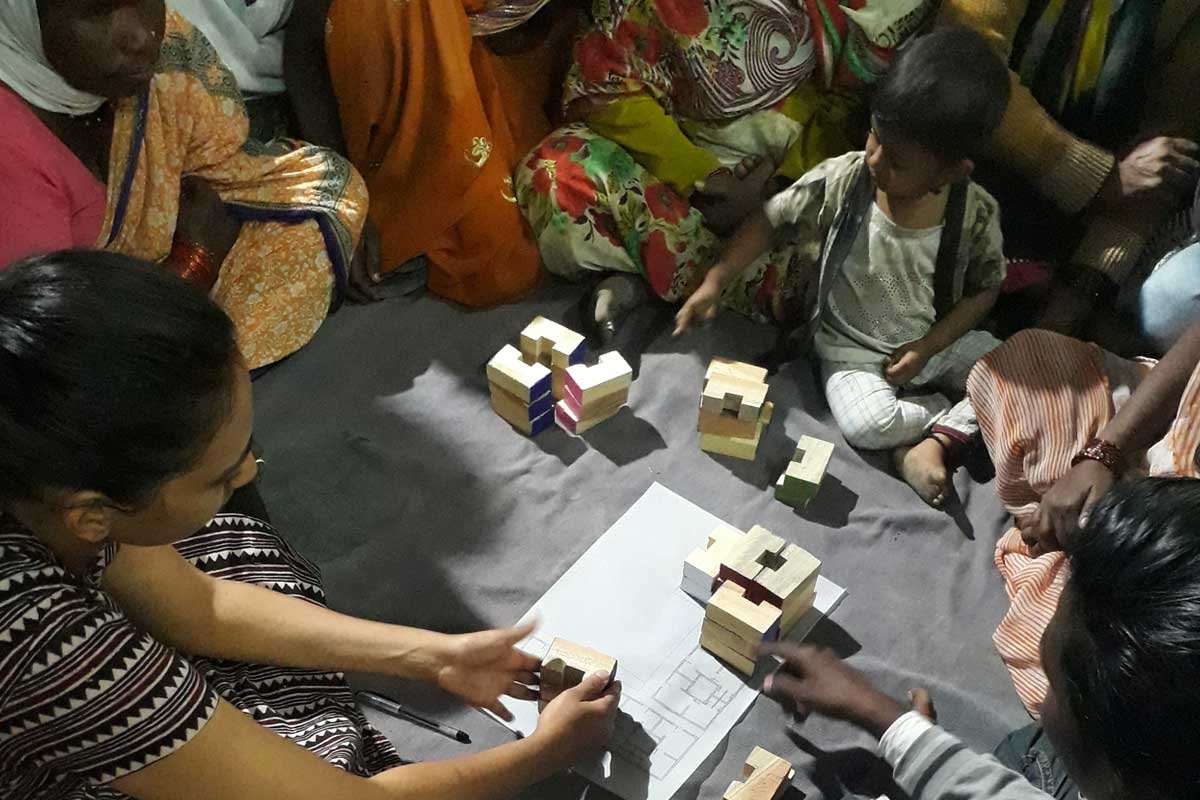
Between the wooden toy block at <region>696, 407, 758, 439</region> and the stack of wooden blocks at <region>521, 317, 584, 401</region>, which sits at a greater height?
the stack of wooden blocks at <region>521, 317, 584, 401</region>

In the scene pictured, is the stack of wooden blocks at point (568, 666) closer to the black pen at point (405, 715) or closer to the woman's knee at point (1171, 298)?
the black pen at point (405, 715)

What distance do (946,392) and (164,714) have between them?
1485 millimetres

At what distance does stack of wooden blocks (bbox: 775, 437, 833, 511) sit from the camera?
1.62 meters

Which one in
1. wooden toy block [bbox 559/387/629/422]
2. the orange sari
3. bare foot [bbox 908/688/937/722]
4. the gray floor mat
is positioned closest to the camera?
bare foot [bbox 908/688/937/722]

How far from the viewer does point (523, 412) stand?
5.71 feet

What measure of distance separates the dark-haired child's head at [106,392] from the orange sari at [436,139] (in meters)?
1.12

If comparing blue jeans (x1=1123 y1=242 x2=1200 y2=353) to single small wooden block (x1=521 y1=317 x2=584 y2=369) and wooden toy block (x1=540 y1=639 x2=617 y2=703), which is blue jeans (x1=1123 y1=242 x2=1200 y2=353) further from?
wooden toy block (x1=540 y1=639 x2=617 y2=703)

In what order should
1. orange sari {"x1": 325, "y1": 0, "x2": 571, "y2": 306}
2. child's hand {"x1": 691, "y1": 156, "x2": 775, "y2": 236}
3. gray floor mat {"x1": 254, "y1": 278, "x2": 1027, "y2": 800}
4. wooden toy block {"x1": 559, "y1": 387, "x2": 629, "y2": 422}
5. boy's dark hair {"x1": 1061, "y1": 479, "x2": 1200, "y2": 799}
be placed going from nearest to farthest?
1. boy's dark hair {"x1": 1061, "y1": 479, "x2": 1200, "y2": 799}
2. gray floor mat {"x1": 254, "y1": 278, "x2": 1027, "y2": 800}
3. wooden toy block {"x1": 559, "y1": 387, "x2": 629, "y2": 422}
4. orange sari {"x1": 325, "y1": 0, "x2": 571, "y2": 306}
5. child's hand {"x1": 691, "y1": 156, "x2": 775, "y2": 236}

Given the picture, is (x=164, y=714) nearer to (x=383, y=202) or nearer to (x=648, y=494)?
(x=648, y=494)

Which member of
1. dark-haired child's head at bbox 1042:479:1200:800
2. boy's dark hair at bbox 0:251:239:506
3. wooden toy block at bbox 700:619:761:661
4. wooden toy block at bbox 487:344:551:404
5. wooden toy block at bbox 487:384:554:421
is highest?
boy's dark hair at bbox 0:251:239:506

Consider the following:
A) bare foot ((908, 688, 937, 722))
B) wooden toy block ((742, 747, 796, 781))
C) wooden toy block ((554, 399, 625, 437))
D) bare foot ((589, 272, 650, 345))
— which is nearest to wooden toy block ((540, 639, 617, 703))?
wooden toy block ((742, 747, 796, 781))

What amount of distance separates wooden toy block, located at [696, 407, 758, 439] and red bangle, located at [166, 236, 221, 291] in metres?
0.93

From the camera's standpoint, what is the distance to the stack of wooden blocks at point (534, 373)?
Result: 169 cm

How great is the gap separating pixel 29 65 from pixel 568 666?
1.18 m
